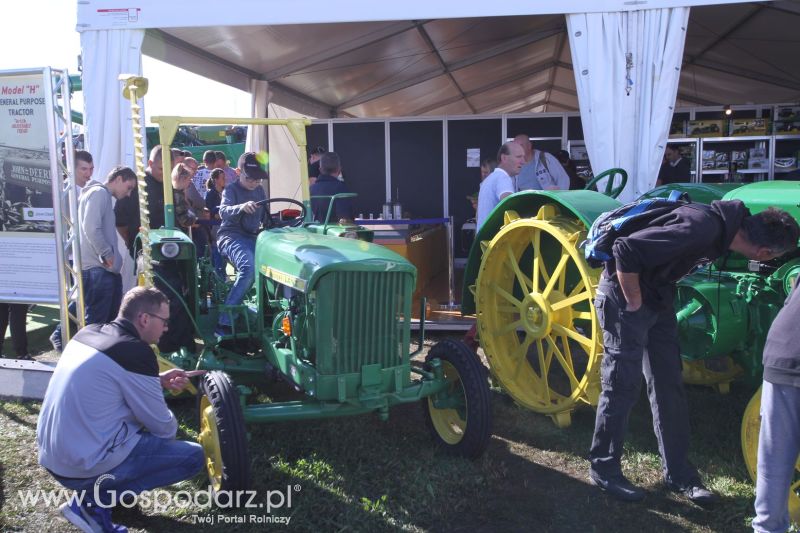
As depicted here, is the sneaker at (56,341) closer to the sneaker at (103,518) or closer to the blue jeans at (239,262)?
the blue jeans at (239,262)

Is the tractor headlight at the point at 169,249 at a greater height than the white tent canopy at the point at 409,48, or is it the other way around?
the white tent canopy at the point at 409,48

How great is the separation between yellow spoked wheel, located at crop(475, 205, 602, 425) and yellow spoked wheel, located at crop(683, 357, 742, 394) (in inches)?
25.1

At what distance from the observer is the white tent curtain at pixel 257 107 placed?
8297 millimetres

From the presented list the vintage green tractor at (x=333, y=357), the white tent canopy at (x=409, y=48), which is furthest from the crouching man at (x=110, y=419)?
the white tent canopy at (x=409, y=48)

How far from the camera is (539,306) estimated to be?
11.9 ft

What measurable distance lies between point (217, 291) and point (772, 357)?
3288mm

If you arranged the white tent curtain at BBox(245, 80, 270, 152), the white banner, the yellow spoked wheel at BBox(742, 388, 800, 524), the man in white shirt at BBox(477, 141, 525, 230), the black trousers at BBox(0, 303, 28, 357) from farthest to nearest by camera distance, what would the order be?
the white tent curtain at BBox(245, 80, 270, 152) → the black trousers at BBox(0, 303, 28, 357) → the man in white shirt at BBox(477, 141, 525, 230) → the white banner → the yellow spoked wheel at BBox(742, 388, 800, 524)

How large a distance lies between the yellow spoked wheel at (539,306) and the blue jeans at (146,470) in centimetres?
183

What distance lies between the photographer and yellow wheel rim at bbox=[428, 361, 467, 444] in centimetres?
336

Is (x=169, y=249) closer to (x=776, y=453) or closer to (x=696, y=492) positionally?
(x=696, y=492)

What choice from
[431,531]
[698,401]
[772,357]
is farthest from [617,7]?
[431,531]

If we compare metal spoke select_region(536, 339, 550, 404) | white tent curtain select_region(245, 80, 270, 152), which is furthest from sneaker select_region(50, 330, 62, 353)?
white tent curtain select_region(245, 80, 270, 152)

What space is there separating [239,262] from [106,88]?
2087 millimetres

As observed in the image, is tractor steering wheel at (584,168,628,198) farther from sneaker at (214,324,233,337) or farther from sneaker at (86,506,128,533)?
sneaker at (86,506,128,533)
